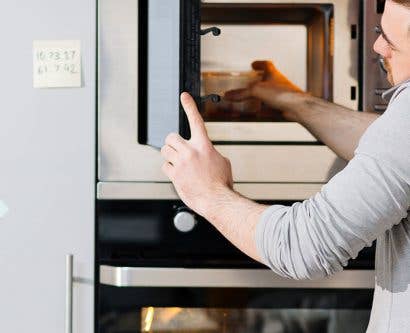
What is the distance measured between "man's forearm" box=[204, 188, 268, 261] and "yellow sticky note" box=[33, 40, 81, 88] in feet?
1.54

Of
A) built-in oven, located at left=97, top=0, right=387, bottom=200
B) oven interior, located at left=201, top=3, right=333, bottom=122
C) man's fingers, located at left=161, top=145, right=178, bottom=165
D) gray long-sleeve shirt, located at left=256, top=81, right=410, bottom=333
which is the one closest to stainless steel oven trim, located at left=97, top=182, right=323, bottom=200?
built-in oven, located at left=97, top=0, right=387, bottom=200

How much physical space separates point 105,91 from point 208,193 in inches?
15.5

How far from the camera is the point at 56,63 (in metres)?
1.46

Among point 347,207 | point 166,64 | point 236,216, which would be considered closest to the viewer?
point 347,207

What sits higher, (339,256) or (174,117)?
(174,117)

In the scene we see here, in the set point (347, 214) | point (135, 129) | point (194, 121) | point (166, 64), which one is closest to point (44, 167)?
point (135, 129)

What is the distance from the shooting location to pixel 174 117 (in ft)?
4.34

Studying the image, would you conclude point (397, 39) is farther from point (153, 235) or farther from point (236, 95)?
point (153, 235)

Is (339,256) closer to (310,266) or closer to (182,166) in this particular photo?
(310,266)

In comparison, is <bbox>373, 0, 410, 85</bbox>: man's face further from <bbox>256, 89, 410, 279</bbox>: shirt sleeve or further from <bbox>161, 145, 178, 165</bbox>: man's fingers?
<bbox>161, 145, 178, 165</bbox>: man's fingers

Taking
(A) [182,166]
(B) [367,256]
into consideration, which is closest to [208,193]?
(A) [182,166]

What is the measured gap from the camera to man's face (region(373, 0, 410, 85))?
1.02 m

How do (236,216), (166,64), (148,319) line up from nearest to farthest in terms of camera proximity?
(236,216)
(166,64)
(148,319)

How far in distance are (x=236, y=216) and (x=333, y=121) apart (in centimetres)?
41
